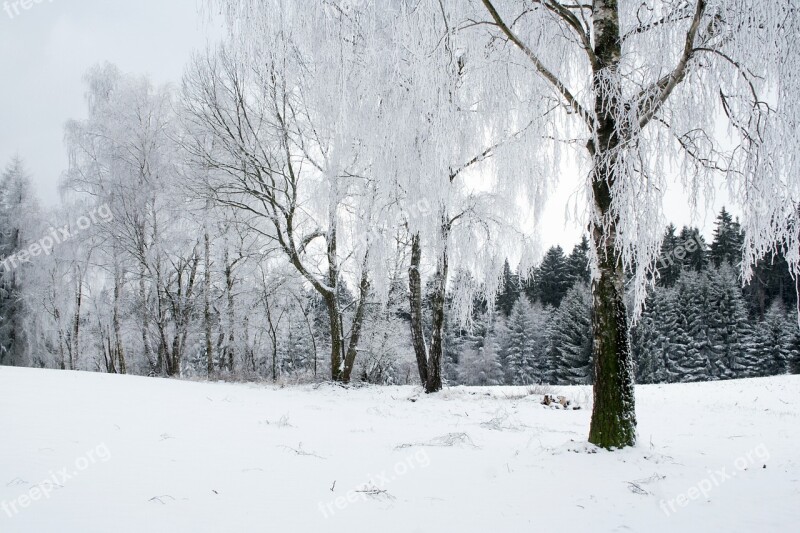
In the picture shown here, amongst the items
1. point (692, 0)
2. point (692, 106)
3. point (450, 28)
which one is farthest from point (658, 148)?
point (450, 28)

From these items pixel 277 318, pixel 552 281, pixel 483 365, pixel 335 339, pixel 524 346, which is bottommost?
pixel 483 365

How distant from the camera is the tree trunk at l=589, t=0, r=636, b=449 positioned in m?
3.75

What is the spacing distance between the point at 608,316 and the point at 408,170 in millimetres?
2700

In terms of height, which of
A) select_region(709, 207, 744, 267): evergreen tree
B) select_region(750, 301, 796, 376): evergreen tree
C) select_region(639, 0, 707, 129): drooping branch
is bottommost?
select_region(750, 301, 796, 376): evergreen tree

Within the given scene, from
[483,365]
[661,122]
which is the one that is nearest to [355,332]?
[661,122]

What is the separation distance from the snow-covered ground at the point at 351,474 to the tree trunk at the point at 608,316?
0.27 meters

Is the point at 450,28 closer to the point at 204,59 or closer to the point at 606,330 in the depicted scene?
the point at 606,330

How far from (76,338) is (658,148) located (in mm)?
22187

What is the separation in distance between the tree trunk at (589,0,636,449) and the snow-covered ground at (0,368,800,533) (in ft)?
0.90

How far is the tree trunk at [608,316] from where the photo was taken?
3.75m

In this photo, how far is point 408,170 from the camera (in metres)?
5.11

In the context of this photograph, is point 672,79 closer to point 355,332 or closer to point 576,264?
point 355,332

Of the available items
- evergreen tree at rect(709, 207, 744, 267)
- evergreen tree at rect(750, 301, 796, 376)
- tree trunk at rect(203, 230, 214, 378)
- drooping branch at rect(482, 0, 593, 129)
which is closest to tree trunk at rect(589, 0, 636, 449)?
drooping branch at rect(482, 0, 593, 129)

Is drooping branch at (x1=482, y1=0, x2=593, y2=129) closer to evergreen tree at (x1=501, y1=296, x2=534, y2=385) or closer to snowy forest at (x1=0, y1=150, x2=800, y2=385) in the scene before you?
snowy forest at (x1=0, y1=150, x2=800, y2=385)
